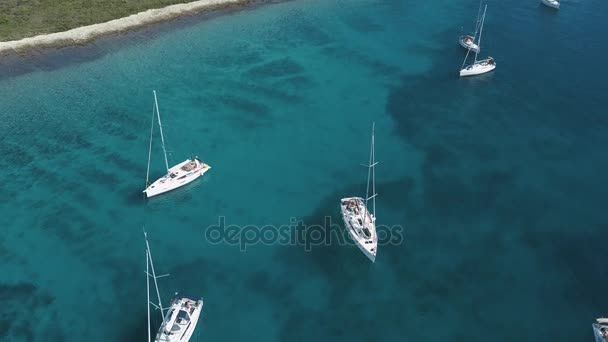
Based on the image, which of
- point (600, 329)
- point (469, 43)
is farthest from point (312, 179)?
point (469, 43)

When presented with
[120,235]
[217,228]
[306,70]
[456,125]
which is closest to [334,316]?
[217,228]

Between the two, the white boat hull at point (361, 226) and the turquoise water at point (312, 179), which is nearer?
the turquoise water at point (312, 179)

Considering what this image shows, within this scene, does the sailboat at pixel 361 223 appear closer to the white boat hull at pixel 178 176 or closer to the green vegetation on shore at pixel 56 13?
the white boat hull at pixel 178 176

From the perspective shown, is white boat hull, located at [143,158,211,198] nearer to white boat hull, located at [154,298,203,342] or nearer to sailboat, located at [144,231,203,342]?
sailboat, located at [144,231,203,342]


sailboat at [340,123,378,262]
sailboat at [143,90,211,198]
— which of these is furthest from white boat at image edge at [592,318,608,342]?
sailboat at [143,90,211,198]

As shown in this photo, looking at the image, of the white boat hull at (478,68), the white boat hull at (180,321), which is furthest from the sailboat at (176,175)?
the white boat hull at (478,68)
